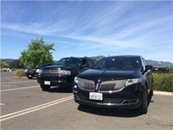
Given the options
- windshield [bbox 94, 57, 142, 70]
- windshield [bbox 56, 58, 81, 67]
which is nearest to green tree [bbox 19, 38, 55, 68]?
windshield [bbox 56, 58, 81, 67]

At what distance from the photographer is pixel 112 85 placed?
651 cm

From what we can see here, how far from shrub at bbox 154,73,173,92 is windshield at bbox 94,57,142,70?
4.92 m

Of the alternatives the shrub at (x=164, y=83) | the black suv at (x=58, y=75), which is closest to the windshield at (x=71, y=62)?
the black suv at (x=58, y=75)

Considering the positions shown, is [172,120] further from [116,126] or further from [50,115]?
[50,115]

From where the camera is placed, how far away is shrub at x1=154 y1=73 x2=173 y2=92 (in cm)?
1275

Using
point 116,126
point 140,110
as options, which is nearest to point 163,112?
point 140,110

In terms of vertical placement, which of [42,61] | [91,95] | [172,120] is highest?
[42,61]

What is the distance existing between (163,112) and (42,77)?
233 inches

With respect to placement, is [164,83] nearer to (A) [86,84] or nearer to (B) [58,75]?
(B) [58,75]

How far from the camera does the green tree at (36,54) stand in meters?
42.0

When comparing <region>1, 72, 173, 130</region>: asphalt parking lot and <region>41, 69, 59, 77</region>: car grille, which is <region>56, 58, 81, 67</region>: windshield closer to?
<region>41, 69, 59, 77</region>: car grille

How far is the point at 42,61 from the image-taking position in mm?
42250

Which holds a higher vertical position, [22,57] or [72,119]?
[22,57]

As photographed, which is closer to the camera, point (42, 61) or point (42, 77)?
point (42, 77)
